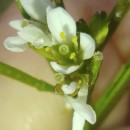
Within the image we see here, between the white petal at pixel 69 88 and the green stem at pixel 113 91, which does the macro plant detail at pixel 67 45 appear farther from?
the green stem at pixel 113 91

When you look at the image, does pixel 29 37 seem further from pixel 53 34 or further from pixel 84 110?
pixel 84 110

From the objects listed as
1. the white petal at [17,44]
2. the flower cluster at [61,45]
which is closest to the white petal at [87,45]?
the flower cluster at [61,45]

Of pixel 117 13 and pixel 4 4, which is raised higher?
pixel 117 13

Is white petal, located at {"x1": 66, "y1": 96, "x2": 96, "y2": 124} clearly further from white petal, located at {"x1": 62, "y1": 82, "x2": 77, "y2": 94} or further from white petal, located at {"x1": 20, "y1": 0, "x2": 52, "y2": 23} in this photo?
white petal, located at {"x1": 20, "y1": 0, "x2": 52, "y2": 23}

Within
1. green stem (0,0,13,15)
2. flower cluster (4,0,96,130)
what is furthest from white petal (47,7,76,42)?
green stem (0,0,13,15)

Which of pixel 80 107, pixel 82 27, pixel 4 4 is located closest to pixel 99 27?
pixel 82 27
